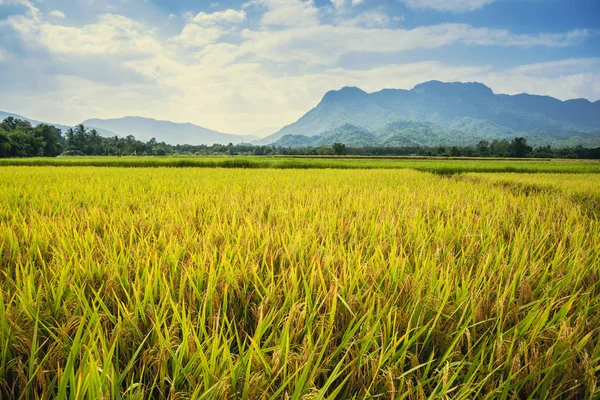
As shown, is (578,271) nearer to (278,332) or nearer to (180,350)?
(278,332)

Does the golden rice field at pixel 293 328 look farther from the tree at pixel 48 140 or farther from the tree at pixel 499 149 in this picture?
the tree at pixel 499 149

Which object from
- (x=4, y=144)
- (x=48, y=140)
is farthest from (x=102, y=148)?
(x=4, y=144)

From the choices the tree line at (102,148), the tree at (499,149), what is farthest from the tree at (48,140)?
the tree at (499,149)

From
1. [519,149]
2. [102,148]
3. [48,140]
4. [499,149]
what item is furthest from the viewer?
[102,148]

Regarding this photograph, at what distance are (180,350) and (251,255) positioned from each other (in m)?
0.74

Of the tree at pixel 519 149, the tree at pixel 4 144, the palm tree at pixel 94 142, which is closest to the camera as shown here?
the tree at pixel 4 144

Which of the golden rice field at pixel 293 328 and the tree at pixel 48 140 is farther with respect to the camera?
the tree at pixel 48 140

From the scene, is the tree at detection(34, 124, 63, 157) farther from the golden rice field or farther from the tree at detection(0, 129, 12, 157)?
the golden rice field

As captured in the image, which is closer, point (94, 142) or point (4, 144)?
point (4, 144)

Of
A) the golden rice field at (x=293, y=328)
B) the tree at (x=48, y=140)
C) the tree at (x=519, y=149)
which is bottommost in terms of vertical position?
Result: the golden rice field at (x=293, y=328)

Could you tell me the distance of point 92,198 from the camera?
11.5 feet

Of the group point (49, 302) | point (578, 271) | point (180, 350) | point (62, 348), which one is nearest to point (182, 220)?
point (49, 302)

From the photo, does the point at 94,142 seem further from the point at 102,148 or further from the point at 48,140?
the point at 48,140

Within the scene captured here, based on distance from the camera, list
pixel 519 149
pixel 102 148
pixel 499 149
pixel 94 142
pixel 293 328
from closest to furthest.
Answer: pixel 293 328
pixel 519 149
pixel 499 149
pixel 102 148
pixel 94 142
